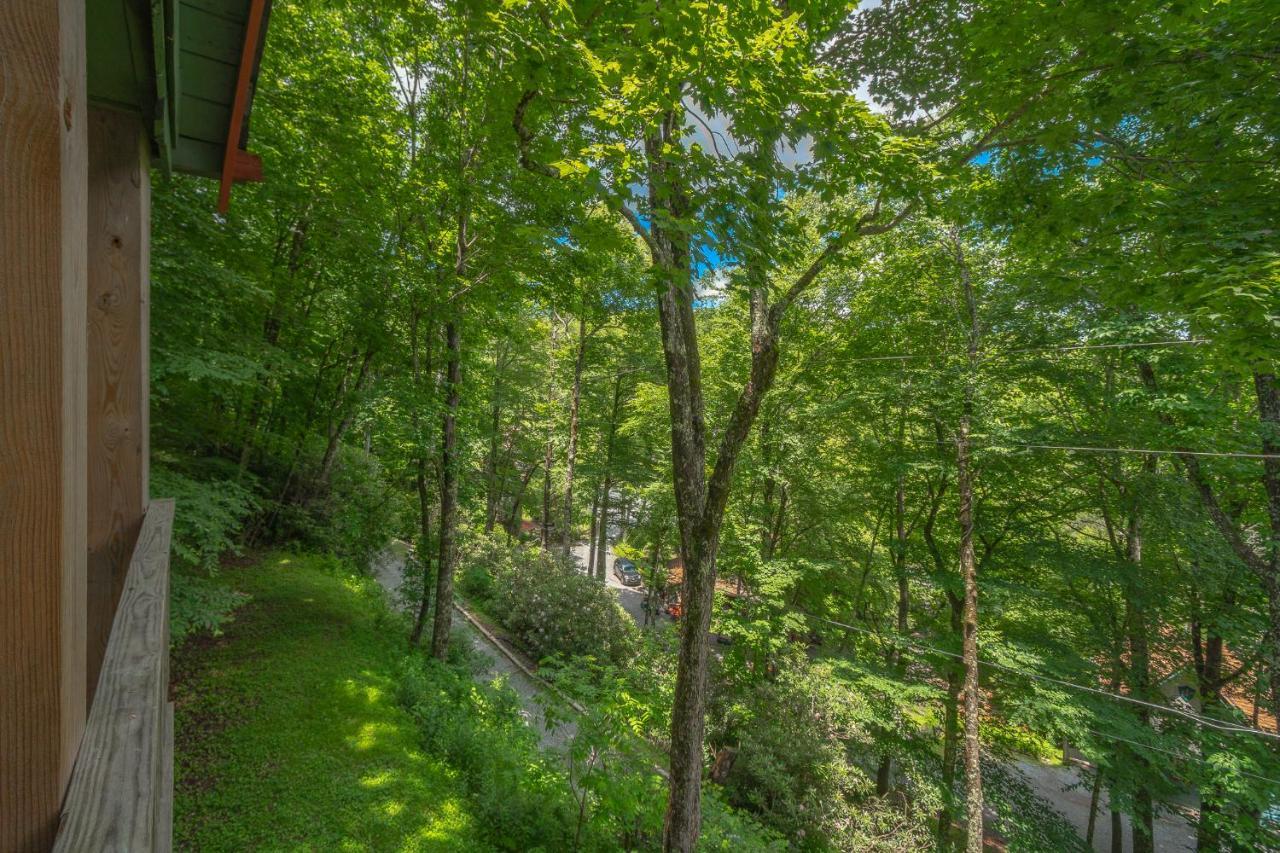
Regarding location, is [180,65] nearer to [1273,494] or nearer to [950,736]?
[1273,494]

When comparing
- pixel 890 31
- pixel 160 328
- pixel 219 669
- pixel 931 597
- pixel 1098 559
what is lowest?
pixel 931 597

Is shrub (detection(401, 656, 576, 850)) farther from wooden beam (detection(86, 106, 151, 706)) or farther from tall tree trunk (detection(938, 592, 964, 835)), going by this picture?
tall tree trunk (detection(938, 592, 964, 835))

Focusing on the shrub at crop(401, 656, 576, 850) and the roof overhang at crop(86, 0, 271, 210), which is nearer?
the roof overhang at crop(86, 0, 271, 210)

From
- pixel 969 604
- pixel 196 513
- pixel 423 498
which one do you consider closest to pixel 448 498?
pixel 423 498

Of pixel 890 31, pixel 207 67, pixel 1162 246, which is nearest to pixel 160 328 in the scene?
pixel 207 67

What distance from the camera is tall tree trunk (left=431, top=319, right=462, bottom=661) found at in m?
7.97

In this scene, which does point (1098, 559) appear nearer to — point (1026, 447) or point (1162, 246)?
point (1026, 447)

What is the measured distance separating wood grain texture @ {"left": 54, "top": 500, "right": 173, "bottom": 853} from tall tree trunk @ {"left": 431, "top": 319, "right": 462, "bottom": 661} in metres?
7.07

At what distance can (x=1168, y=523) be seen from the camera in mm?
8391

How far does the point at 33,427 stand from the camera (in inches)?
21.5

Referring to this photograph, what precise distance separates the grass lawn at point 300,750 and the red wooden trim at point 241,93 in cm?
522

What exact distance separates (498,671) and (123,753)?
1118cm

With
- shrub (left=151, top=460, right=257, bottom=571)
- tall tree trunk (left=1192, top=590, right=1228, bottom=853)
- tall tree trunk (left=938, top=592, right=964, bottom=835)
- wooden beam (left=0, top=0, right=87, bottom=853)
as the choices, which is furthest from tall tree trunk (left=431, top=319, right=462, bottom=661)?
tall tree trunk (left=1192, top=590, right=1228, bottom=853)

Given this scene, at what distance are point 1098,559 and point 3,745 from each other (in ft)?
44.0
